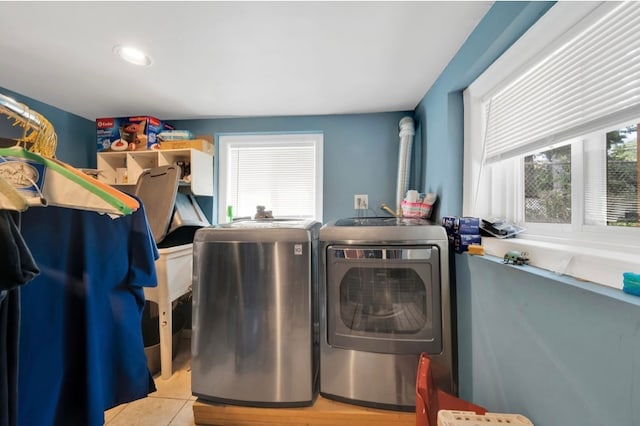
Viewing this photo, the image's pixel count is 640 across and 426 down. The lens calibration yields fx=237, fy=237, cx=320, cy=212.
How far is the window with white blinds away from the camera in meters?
2.27

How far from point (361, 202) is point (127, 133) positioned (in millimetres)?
2206

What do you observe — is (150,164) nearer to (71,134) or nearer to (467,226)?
(71,134)

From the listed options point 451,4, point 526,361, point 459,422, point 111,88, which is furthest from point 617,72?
point 111,88

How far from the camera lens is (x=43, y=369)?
63 cm

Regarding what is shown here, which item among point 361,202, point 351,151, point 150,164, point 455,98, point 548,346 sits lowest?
point 548,346

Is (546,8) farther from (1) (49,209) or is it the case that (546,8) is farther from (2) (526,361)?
(1) (49,209)

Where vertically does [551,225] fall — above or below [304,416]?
above

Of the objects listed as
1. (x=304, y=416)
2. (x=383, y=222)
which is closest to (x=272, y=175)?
(x=383, y=222)

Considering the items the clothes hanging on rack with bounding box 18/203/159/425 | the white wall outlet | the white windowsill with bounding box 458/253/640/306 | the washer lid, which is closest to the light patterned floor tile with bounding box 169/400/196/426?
the clothes hanging on rack with bounding box 18/203/159/425

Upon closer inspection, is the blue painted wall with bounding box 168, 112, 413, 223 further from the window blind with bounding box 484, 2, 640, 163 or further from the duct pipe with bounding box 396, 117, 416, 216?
the window blind with bounding box 484, 2, 640, 163

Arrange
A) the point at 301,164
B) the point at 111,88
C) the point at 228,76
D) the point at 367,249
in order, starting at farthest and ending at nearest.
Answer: the point at 301,164 → the point at 111,88 → the point at 228,76 → the point at 367,249

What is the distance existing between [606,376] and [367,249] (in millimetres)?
772

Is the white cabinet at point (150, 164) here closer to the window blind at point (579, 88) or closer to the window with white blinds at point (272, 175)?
the window with white blinds at point (272, 175)

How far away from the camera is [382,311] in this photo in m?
1.19
